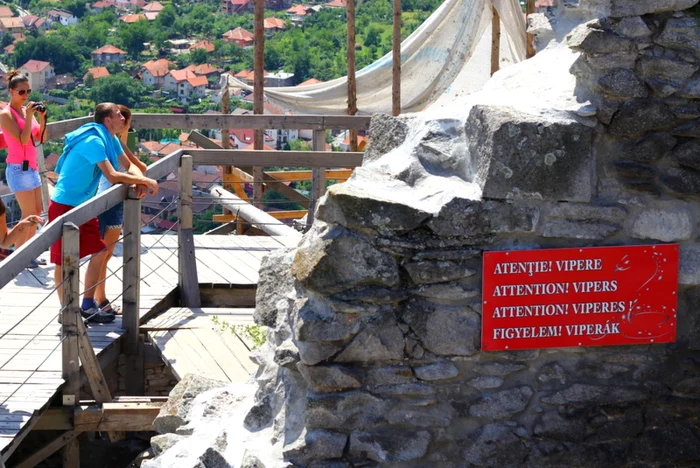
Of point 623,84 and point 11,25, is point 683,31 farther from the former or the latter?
point 11,25

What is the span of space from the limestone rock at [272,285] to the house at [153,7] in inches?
2102

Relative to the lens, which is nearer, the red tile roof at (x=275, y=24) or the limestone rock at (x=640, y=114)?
the limestone rock at (x=640, y=114)

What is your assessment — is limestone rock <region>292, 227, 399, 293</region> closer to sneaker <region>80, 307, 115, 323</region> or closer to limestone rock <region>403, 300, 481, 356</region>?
limestone rock <region>403, 300, 481, 356</region>

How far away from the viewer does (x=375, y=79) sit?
16.2 meters

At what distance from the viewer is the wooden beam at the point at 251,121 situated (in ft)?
32.0

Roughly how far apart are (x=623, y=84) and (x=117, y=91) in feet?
108

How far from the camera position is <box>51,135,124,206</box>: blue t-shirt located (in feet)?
20.8

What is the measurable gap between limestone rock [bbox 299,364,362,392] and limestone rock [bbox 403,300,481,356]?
0.30 metres

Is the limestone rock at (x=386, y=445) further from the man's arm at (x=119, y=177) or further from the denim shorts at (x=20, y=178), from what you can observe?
the denim shorts at (x=20, y=178)

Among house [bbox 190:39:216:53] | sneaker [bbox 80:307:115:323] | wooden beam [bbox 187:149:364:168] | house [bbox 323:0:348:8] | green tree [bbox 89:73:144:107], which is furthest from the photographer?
house [bbox 323:0:348:8]

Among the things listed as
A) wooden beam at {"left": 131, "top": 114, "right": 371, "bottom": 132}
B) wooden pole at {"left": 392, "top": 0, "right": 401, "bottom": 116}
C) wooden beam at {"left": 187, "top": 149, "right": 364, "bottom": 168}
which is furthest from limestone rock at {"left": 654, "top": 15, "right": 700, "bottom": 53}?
wooden pole at {"left": 392, "top": 0, "right": 401, "bottom": 116}

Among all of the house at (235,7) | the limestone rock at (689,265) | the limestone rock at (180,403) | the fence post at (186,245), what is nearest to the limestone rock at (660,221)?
the limestone rock at (689,265)

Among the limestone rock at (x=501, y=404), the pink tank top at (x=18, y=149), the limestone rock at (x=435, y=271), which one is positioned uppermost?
the limestone rock at (x=435, y=271)

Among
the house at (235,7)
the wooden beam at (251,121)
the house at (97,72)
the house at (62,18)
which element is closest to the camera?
the wooden beam at (251,121)
